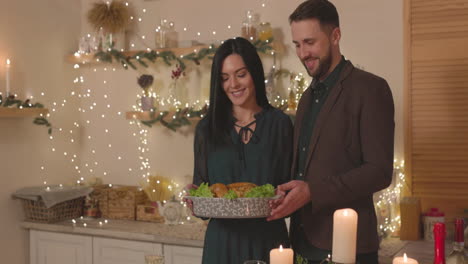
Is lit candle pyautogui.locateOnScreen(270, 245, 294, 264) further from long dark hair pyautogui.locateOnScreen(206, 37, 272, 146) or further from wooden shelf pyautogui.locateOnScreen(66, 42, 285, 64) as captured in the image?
wooden shelf pyautogui.locateOnScreen(66, 42, 285, 64)

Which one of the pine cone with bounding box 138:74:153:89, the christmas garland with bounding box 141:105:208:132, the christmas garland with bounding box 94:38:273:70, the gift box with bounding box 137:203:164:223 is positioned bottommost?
the gift box with bounding box 137:203:164:223

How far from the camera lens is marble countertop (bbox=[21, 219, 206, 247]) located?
3.11 metres

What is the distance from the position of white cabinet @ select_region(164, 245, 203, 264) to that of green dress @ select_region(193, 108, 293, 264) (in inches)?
37.7

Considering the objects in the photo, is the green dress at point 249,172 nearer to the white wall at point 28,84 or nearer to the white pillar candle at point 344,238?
the white pillar candle at point 344,238

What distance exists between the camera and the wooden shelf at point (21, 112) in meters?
3.33

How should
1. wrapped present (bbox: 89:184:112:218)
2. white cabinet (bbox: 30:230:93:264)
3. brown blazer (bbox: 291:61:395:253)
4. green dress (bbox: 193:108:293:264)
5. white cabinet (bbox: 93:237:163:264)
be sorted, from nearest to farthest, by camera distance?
brown blazer (bbox: 291:61:395:253) < green dress (bbox: 193:108:293:264) < white cabinet (bbox: 93:237:163:264) < white cabinet (bbox: 30:230:93:264) < wrapped present (bbox: 89:184:112:218)

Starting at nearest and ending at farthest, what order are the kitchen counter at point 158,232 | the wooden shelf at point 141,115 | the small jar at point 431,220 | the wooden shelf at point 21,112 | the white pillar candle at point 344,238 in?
the white pillar candle at point 344,238
the kitchen counter at point 158,232
the small jar at point 431,220
the wooden shelf at point 21,112
the wooden shelf at point 141,115

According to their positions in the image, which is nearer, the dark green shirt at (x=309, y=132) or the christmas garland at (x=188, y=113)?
the dark green shirt at (x=309, y=132)

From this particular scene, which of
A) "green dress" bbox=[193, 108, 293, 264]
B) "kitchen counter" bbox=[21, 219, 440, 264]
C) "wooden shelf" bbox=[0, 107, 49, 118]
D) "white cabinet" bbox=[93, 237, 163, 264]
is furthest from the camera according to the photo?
"wooden shelf" bbox=[0, 107, 49, 118]

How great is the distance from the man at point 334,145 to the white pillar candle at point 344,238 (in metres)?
0.57

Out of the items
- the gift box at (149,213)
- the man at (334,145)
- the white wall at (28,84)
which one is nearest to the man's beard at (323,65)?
the man at (334,145)

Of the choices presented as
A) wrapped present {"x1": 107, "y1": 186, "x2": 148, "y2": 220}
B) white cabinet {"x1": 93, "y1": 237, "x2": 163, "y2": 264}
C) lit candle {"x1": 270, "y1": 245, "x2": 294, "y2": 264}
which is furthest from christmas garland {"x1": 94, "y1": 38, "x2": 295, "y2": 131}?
lit candle {"x1": 270, "y1": 245, "x2": 294, "y2": 264}

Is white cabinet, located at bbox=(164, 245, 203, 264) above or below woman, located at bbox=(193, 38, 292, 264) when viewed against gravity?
below

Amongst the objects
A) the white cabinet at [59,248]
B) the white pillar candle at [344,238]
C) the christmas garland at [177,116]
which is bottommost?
the white cabinet at [59,248]
